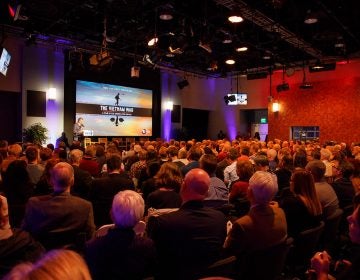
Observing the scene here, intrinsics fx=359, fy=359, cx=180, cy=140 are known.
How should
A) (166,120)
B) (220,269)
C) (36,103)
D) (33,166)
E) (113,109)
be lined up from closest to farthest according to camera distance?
(220,269)
(33,166)
(36,103)
(113,109)
(166,120)

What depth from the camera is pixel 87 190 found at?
486 centimetres

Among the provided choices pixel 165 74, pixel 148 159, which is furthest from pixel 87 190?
pixel 165 74

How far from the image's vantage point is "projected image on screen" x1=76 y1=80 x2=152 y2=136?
46.7 feet

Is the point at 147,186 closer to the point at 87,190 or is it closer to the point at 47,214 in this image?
Result: the point at 87,190

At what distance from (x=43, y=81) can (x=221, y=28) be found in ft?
21.4

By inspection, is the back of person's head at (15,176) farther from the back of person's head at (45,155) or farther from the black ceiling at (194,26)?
the black ceiling at (194,26)

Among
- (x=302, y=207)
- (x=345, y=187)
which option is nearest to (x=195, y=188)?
(x=302, y=207)

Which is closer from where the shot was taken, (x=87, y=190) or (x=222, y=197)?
(x=222, y=197)

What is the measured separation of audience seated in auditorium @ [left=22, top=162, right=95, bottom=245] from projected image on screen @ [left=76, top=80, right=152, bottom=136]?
36.5 feet

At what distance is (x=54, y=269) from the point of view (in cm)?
88

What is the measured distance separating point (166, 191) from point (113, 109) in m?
12.0

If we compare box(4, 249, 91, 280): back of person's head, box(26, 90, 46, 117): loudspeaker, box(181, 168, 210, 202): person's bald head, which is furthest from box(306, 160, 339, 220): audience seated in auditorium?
box(26, 90, 46, 117): loudspeaker

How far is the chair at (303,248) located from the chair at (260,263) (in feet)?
1.58

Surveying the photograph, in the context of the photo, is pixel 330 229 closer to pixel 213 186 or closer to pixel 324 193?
pixel 324 193
